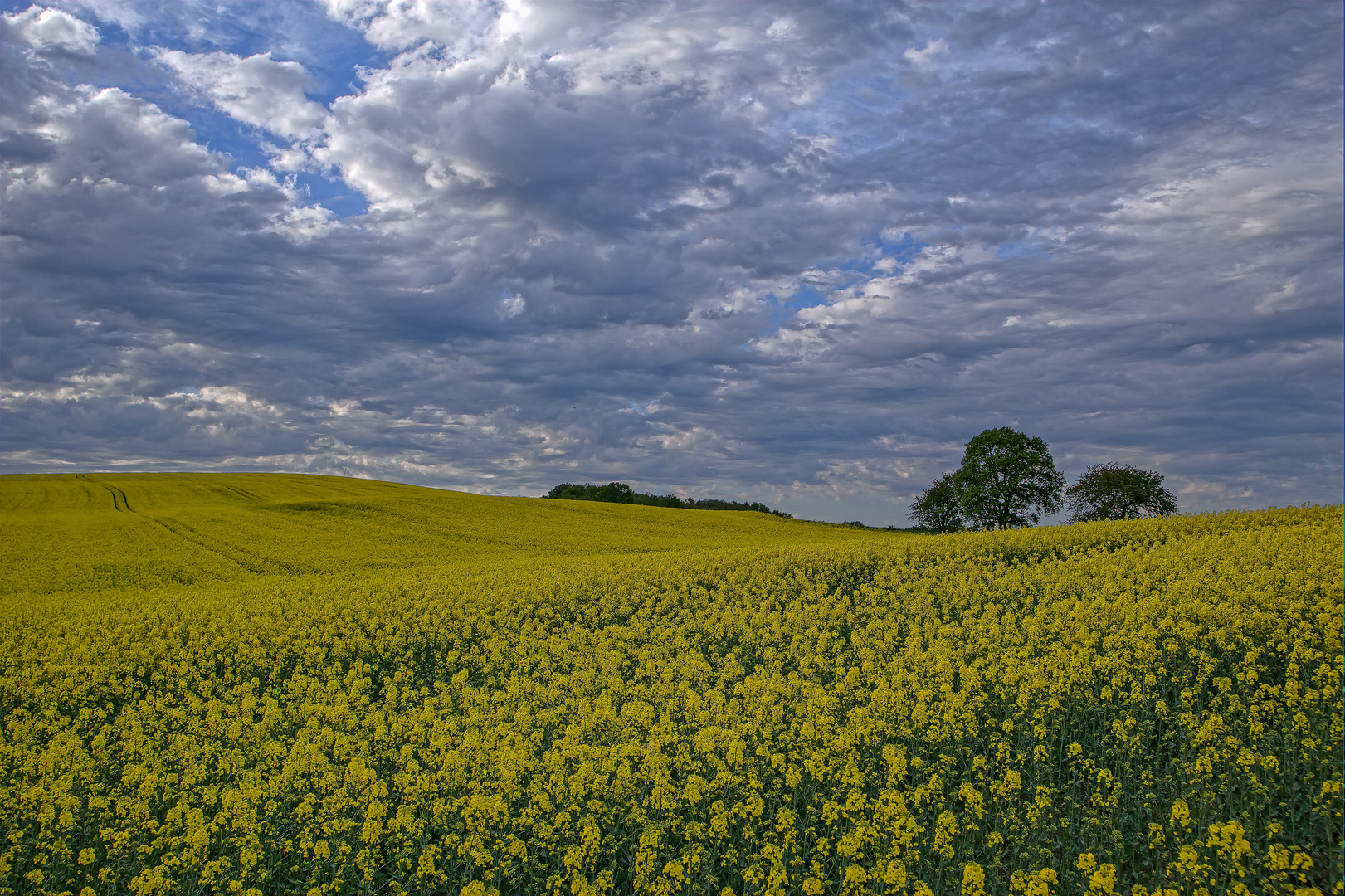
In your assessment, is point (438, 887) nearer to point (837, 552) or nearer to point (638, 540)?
point (837, 552)

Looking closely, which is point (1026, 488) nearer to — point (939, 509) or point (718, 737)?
point (939, 509)

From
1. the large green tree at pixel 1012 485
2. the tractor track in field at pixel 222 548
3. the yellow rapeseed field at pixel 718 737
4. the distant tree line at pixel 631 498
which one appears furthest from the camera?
the distant tree line at pixel 631 498

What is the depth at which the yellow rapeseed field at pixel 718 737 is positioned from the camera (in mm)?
6797

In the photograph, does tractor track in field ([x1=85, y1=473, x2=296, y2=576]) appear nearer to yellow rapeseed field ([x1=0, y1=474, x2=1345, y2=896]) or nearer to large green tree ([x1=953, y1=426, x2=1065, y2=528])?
yellow rapeseed field ([x1=0, y1=474, x2=1345, y2=896])

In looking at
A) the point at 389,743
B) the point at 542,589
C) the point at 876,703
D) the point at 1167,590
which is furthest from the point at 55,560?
the point at 1167,590

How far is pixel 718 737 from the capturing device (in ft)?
27.8

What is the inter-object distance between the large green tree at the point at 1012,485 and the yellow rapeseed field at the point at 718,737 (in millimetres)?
31952

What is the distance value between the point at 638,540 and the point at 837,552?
19680 millimetres

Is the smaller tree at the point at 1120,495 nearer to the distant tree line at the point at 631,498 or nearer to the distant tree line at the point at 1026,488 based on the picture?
the distant tree line at the point at 1026,488

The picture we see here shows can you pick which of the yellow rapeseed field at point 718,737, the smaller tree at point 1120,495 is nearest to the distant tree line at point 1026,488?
the smaller tree at point 1120,495

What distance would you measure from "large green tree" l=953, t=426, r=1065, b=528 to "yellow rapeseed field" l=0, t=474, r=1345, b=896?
105 feet

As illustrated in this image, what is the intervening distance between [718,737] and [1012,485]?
153 feet

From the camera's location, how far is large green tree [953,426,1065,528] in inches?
1954

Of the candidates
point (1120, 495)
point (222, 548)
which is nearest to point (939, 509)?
point (1120, 495)
